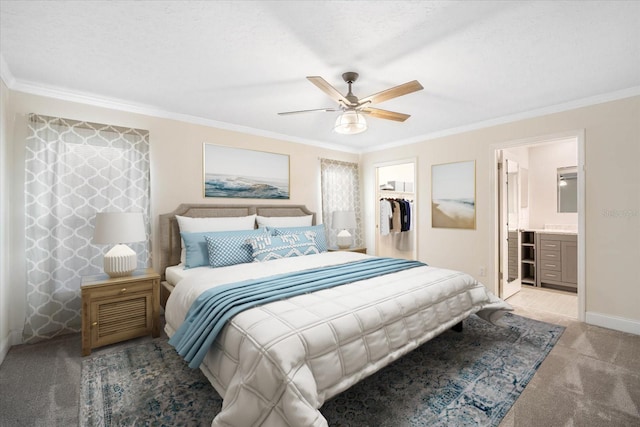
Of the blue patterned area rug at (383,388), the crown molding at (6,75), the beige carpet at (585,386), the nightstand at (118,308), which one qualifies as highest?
the crown molding at (6,75)

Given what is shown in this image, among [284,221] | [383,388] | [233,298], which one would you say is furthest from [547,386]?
[284,221]

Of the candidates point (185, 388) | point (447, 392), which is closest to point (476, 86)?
point (447, 392)

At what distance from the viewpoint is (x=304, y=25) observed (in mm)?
1928

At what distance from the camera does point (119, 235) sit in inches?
104

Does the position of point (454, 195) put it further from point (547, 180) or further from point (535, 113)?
point (547, 180)

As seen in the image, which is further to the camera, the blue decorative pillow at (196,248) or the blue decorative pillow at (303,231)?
the blue decorative pillow at (303,231)

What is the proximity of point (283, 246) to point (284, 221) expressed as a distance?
0.70 meters

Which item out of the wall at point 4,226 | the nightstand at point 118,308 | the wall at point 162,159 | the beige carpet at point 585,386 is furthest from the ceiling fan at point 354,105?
the wall at point 4,226

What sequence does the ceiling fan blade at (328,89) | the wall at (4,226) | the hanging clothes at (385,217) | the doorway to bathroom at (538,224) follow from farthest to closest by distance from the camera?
1. the hanging clothes at (385,217)
2. the doorway to bathroom at (538,224)
3. the wall at (4,226)
4. the ceiling fan blade at (328,89)

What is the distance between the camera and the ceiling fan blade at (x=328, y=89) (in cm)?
211

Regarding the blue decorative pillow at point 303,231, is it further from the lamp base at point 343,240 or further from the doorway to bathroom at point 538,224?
the doorway to bathroom at point 538,224

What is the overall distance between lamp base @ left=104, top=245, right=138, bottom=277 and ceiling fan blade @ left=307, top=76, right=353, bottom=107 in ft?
7.63

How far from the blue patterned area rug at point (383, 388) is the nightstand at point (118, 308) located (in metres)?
0.15

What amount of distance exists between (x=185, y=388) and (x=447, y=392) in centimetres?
179
